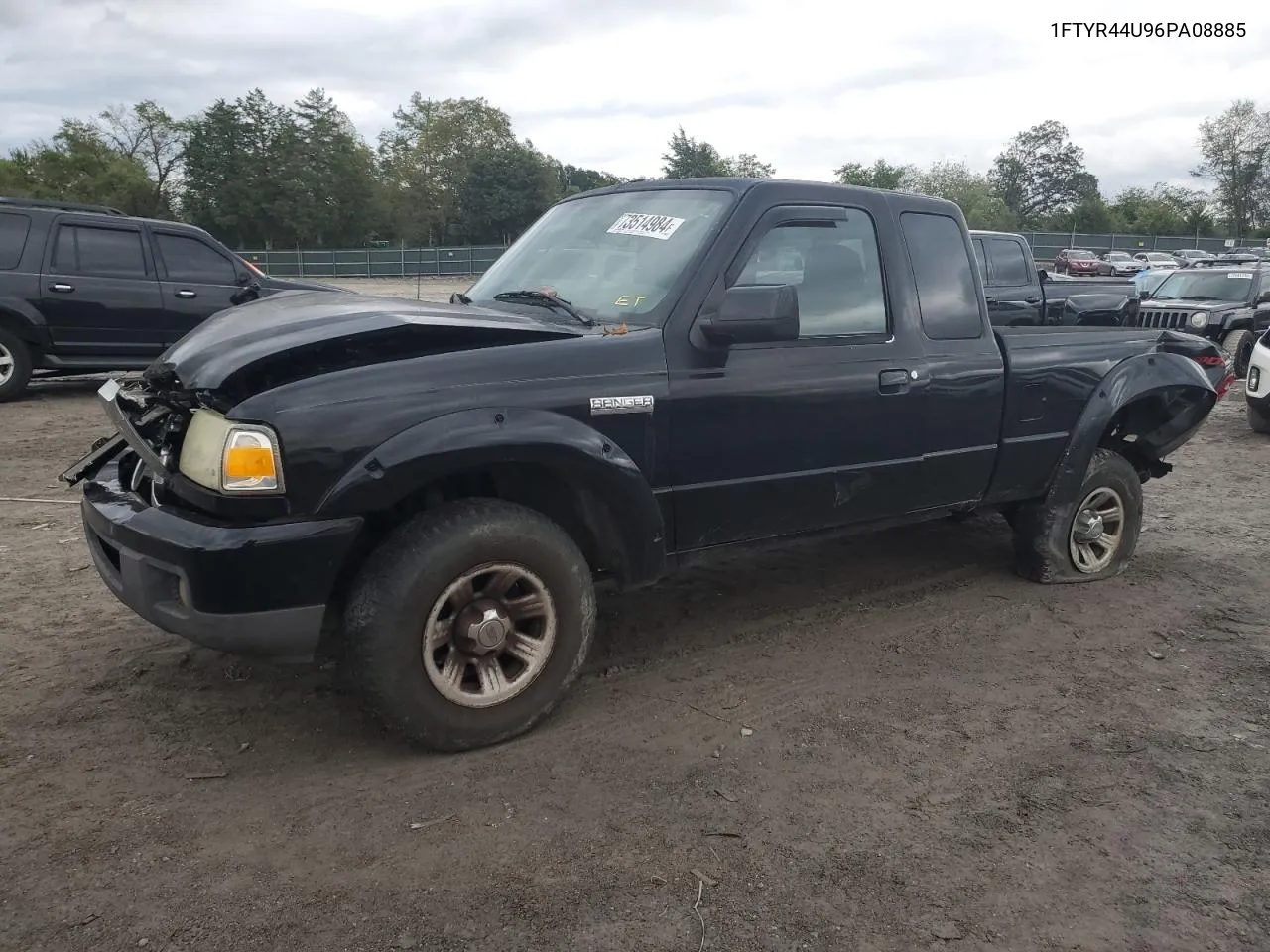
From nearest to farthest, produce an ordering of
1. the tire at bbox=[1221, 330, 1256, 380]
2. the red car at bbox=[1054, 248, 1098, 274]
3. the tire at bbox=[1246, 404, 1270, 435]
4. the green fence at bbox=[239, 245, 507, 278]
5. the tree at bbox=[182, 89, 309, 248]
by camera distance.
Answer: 1. the tire at bbox=[1246, 404, 1270, 435]
2. the tire at bbox=[1221, 330, 1256, 380]
3. the red car at bbox=[1054, 248, 1098, 274]
4. the green fence at bbox=[239, 245, 507, 278]
5. the tree at bbox=[182, 89, 309, 248]

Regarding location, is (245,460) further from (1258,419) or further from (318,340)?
(1258,419)

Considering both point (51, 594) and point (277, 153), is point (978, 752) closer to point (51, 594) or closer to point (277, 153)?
point (51, 594)

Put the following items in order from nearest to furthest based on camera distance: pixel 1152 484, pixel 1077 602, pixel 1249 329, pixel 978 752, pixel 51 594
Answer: pixel 978 752 < pixel 51 594 < pixel 1077 602 < pixel 1152 484 < pixel 1249 329

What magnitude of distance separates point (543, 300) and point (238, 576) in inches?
68.5

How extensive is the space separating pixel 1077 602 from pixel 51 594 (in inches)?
200

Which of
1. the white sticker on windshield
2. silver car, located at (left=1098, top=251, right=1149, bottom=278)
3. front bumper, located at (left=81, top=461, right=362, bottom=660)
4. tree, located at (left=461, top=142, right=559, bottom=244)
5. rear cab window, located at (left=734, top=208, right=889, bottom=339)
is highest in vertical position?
tree, located at (left=461, top=142, right=559, bottom=244)

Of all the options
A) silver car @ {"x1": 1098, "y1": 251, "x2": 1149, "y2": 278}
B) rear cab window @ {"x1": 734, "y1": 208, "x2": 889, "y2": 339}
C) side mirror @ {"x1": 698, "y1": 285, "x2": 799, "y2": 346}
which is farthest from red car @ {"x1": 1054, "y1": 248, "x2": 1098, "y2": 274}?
side mirror @ {"x1": 698, "y1": 285, "x2": 799, "y2": 346}

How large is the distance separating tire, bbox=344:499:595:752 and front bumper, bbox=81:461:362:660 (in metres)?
0.16

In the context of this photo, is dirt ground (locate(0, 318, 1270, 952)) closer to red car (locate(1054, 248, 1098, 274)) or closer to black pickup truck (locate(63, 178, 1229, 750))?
black pickup truck (locate(63, 178, 1229, 750))

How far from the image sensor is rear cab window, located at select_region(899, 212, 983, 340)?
14.1 feet

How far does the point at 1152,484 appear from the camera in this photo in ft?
25.8

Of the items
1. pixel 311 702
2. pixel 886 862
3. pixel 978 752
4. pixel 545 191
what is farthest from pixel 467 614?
pixel 545 191

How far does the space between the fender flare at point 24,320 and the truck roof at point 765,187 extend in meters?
7.45

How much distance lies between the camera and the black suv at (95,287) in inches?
372
